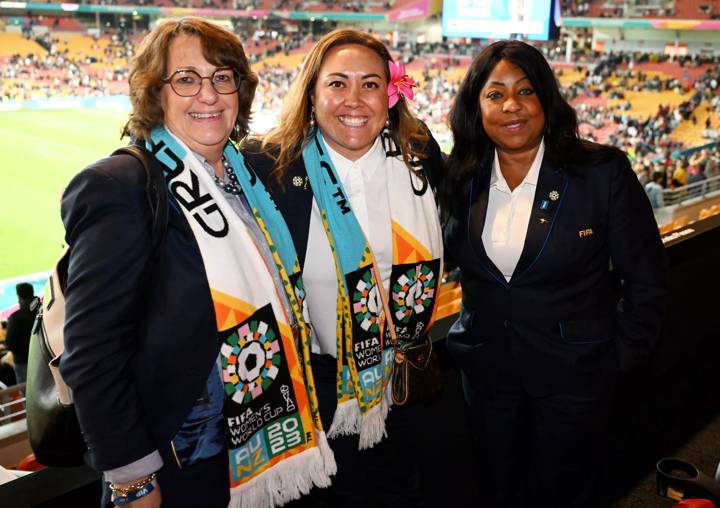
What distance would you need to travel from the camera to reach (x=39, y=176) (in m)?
18.3

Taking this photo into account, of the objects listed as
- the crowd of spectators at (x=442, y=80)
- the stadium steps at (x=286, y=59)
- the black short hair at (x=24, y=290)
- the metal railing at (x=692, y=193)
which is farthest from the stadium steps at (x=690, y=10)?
the black short hair at (x=24, y=290)

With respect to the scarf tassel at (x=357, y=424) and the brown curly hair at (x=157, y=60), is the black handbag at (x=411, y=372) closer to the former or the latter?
the scarf tassel at (x=357, y=424)

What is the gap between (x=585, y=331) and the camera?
184 cm

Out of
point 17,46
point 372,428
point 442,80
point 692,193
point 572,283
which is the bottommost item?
point 692,193

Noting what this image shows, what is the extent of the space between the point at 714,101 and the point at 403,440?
21849 mm

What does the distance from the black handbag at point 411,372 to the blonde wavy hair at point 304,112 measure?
1.22ft

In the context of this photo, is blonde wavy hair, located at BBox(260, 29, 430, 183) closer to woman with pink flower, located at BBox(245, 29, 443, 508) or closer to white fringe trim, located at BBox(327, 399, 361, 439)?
woman with pink flower, located at BBox(245, 29, 443, 508)

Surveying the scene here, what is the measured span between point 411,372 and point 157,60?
100 cm

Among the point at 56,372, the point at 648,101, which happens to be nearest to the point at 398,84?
the point at 56,372

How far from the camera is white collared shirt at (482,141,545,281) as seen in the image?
5.99 feet

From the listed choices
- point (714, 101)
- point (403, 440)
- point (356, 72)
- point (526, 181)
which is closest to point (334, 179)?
point (356, 72)

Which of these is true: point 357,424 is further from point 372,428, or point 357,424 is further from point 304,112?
point 304,112

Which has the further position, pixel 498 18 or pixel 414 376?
pixel 498 18

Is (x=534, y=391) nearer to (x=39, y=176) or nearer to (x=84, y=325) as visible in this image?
(x=84, y=325)
